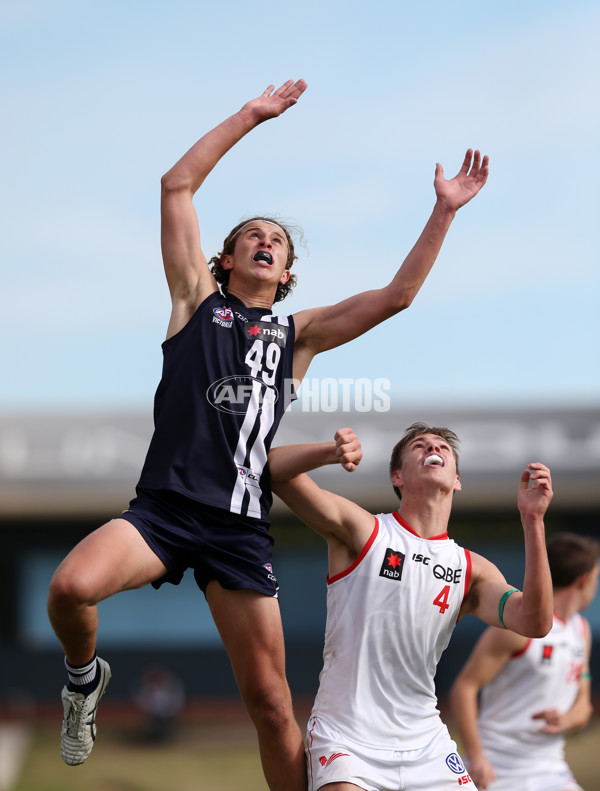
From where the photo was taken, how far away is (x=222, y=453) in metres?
5.11

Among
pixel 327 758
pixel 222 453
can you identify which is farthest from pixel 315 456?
pixel 327 758

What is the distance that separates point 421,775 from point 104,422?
Answer: 1595cm

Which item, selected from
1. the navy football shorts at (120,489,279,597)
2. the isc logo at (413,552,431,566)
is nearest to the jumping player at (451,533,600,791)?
the isc logo at (413,552,431,566)

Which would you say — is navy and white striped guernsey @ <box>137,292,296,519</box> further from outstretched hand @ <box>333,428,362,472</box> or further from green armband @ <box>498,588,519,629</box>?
green armband @ <box>498,588,519,629</box>

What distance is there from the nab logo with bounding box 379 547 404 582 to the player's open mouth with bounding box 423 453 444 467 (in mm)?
467

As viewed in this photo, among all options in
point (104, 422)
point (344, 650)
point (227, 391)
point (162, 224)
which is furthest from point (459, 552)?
point (104, 422)

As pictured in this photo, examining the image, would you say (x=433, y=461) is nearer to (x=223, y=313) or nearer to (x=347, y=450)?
(x=347, y=450)

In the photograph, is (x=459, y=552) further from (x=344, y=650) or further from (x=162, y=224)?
(x=162, y=224)

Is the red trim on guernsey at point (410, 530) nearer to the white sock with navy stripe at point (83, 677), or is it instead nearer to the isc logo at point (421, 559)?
the isc logo at point (421, 559)

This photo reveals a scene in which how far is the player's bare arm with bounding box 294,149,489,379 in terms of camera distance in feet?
17.9

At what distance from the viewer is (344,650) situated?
5.11 metres

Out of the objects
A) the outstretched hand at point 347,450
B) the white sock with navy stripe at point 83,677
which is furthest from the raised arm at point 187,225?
the white sock with navy stripe at point 83,677

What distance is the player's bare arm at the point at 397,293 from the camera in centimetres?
544

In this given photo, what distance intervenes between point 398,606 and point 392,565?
0.67 ft
